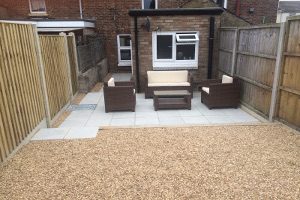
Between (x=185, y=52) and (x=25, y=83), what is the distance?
616 cm

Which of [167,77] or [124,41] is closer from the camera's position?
[167,77]

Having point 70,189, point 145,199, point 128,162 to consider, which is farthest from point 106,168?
point 145,199

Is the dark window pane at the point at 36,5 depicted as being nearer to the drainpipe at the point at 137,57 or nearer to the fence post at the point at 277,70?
the drainpipe at the point at 137,57

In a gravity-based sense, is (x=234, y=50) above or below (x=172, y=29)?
below

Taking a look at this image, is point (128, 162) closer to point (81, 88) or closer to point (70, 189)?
point (70, 189)

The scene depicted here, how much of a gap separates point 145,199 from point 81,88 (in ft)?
23.4

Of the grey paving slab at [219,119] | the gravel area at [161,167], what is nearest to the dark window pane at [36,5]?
the gravel area at [161,167]

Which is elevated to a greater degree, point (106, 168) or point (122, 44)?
point (122, 44)

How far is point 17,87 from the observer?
4.30 metres

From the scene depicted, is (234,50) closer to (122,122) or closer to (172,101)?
(172,101)

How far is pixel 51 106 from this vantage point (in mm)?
6031

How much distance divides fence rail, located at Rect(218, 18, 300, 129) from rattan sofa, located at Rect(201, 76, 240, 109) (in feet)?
0.81

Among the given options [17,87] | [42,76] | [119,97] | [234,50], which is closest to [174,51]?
[234,50]

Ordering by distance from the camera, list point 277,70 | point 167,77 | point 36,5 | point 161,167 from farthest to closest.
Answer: point 36,5
point 167,77
point 277,70
point 161,167
